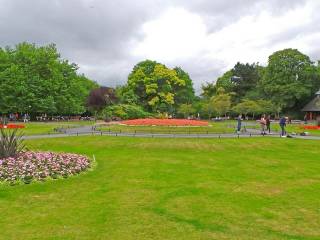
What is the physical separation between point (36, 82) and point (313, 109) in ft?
187

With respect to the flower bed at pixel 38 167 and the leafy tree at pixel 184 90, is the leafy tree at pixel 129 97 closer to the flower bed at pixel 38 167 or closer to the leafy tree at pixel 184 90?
the leafy tree at pixel 184 90

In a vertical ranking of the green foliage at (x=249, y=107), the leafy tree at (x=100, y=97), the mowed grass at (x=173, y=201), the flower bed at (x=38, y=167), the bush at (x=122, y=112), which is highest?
the leafy tree at (x=100, y=97)

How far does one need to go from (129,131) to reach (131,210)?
27923 millimetres

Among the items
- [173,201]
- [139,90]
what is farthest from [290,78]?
[173,201]

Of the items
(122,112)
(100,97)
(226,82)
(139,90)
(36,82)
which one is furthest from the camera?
(226,82)

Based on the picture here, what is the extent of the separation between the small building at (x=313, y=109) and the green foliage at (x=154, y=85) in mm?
28890

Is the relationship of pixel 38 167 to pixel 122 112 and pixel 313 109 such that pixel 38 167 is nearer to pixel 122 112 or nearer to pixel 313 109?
pixel 122 112

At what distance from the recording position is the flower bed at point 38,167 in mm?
15141

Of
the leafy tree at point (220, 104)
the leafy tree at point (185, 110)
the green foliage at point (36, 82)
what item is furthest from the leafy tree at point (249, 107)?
the green foliage at point (36, 82)

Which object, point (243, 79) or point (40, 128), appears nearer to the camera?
point (40, 128)

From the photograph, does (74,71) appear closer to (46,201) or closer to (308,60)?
(308,60)

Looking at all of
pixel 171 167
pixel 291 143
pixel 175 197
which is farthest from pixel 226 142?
pixel 175 197

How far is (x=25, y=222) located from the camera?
392 inches

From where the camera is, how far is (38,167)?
54.2 feet
